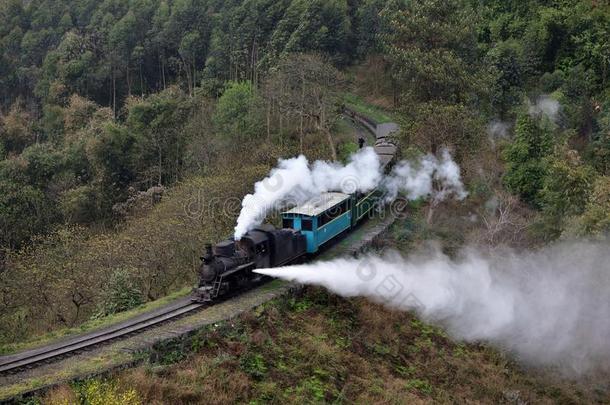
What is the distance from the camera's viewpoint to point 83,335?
50.1 ft

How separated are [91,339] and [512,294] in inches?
615

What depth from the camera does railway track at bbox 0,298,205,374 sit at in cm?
1339

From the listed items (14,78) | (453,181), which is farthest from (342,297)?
(14,78)

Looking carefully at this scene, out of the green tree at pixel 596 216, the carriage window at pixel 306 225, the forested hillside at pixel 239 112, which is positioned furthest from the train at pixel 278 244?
the green tree at pixel 596 216

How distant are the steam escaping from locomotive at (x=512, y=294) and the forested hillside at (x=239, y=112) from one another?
1.44m

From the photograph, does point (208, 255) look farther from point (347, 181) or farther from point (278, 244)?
point (347, 181)

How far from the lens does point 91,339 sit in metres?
14.7

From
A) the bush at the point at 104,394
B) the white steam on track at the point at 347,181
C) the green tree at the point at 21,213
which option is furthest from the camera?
the green tree at the point at 21,213

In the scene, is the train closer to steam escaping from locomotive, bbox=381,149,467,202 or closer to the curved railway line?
the curved railway line

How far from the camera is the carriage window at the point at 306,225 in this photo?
20.6 metres

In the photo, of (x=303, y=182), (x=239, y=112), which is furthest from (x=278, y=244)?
(x=239, y=112)

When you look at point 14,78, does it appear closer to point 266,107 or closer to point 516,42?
point 266,107

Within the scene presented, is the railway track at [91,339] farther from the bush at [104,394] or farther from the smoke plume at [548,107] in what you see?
the smoke plume at [548,107]

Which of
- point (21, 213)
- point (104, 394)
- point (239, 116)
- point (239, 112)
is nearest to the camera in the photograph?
point (104, 394)
